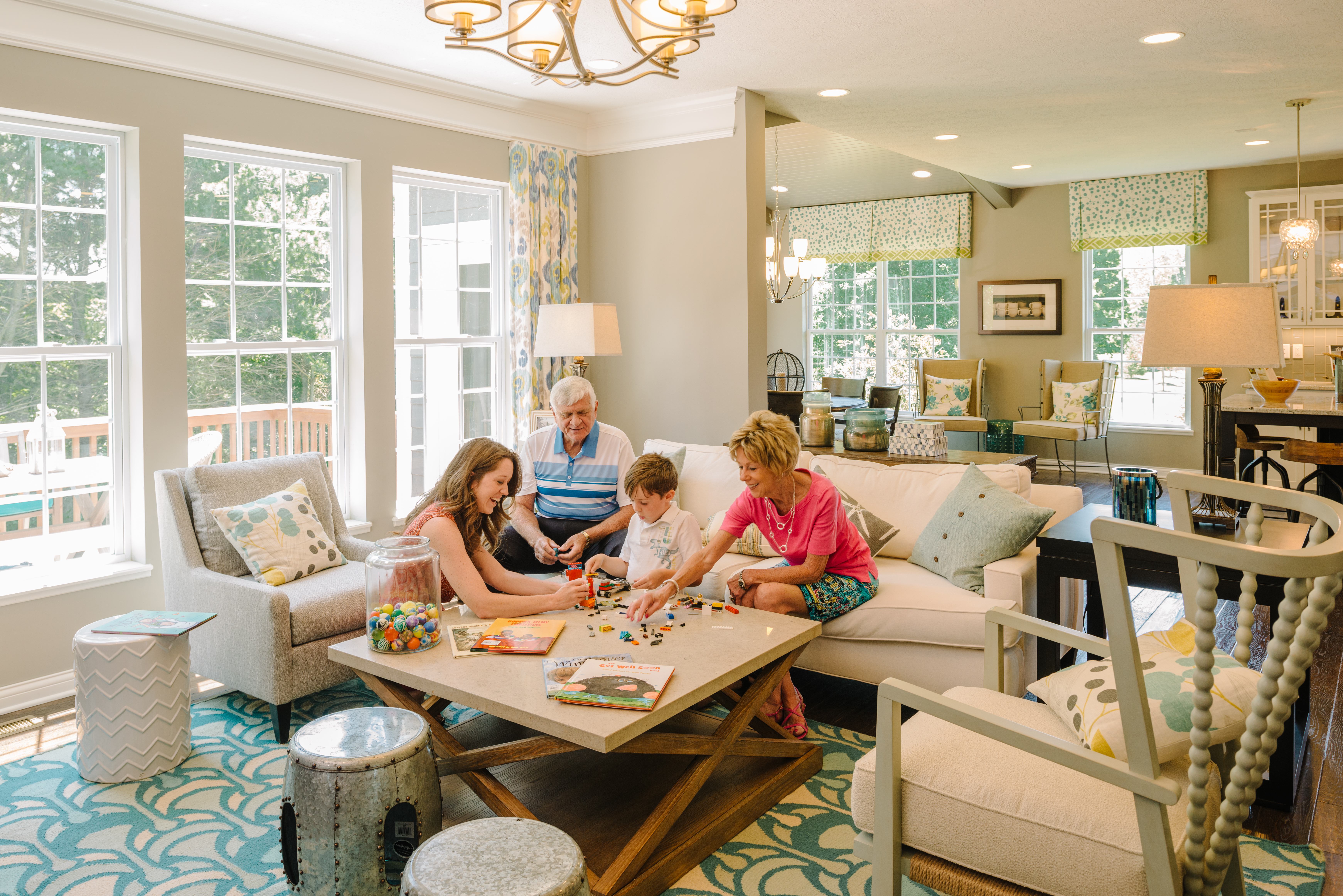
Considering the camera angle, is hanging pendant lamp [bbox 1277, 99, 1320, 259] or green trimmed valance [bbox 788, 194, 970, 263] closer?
hanging pendant lamp [bbox 1277, 99, 1320, 259]

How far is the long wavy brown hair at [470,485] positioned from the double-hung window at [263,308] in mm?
1720

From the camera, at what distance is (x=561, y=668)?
2367 millimetres

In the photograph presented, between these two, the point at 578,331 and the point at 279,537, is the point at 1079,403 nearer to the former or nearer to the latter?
the point at 578,331

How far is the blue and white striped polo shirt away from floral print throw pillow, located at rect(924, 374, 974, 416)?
6287 mm

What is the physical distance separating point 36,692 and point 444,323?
2.57 meters

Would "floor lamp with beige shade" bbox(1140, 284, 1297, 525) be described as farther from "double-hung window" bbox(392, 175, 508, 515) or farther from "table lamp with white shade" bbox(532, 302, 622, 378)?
"double-hung window" bbox(392, 175, 508, 515)

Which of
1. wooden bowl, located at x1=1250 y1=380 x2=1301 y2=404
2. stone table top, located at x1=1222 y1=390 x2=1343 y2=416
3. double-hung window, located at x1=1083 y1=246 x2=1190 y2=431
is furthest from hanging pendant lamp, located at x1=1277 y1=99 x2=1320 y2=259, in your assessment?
wooden bowl, located at x1=1250 y1=380 x2=1301 y2=404

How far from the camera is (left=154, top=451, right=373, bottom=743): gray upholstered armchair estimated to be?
10.4ft

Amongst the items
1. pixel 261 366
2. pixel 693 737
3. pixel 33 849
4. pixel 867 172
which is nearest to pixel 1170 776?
pixel 693 737

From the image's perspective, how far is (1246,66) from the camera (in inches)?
186

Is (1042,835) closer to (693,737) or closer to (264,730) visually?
(693,737)

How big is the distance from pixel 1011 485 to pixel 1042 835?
84.5 inches

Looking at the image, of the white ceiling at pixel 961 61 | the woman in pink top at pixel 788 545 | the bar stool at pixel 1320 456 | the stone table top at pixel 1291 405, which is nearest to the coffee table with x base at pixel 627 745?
the woman in pink top at pixel 788 545

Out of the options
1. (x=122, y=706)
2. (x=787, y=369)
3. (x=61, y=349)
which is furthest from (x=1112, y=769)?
(x=787, y=369)
